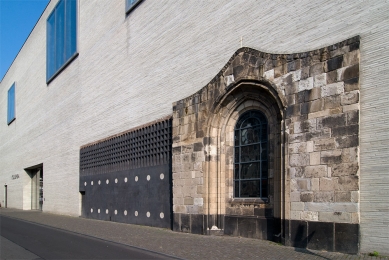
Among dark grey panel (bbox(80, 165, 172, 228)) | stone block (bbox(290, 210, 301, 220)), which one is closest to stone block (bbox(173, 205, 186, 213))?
dark grey panel (bbox(80, 165, 172, 228))

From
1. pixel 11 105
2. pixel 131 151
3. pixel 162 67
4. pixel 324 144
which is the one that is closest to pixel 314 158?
pixel 324 144

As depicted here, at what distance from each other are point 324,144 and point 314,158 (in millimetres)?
→ 416

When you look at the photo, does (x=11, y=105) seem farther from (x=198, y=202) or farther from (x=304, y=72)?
(x=304, y=72)

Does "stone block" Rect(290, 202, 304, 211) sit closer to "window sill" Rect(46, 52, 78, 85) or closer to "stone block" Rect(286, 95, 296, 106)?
"stone block" Rect(286, 95, 296, 106)

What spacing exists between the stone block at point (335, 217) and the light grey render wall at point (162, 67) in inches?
12.6

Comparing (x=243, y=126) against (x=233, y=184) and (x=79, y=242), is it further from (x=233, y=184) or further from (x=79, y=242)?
(x=79, y=242)

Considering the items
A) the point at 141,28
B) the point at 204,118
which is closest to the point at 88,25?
the point at 141,28

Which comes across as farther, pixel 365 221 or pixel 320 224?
pixel 320 224

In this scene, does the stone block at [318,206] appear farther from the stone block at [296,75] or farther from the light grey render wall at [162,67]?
the stone block at [296,75]

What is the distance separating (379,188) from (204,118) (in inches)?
243

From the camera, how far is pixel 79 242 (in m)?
12.6

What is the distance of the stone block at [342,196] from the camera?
29.6 feet

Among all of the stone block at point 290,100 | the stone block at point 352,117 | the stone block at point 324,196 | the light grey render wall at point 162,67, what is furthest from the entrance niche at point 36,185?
the stone block at point 352,117

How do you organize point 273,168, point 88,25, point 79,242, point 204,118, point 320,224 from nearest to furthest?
point 320,224 → point 273,168 → point 79,242 → point 204,118 → point 88,25
